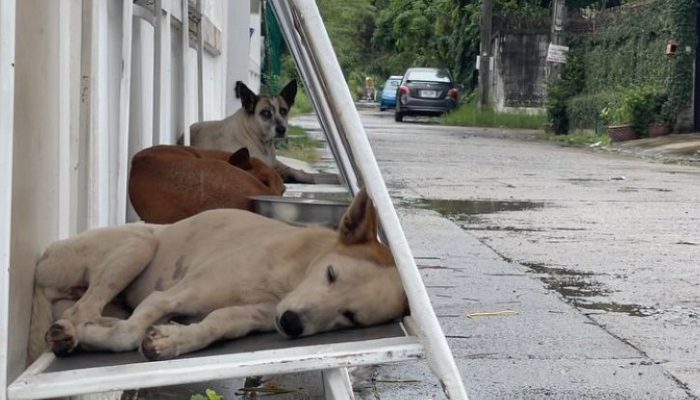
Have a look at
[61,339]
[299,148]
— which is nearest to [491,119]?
[299,148]

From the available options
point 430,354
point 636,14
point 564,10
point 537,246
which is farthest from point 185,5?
point 564,10

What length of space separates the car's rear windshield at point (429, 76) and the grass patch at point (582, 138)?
838 cm

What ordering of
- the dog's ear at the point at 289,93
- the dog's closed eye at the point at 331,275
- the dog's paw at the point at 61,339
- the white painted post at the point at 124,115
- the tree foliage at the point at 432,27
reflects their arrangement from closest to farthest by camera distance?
the dog's paw at the point at 61,339, the dog's closed eye at the point at 331,275, the white painted post at the point at 124,115, the dog's ear at the point at 289,93, the tree foliage at the point at 432,27

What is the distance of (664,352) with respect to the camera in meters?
5.34

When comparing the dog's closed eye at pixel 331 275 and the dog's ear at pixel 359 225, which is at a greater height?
the dog's ear at pixel 359 225

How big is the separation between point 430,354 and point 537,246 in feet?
20.0

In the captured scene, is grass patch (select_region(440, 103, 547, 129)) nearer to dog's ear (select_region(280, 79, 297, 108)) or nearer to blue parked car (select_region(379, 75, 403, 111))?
blue parked car (select_region(379, 75, 403, 111))

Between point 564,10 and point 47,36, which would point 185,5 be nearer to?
point 47,36

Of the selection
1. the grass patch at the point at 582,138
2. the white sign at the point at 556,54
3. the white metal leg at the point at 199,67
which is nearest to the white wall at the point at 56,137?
the white metal leg at the point at 199,67

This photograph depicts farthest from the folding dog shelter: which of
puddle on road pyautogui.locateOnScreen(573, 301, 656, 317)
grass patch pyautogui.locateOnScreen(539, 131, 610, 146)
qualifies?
grass patch pyautogui.locateOnScreen(539, 131, 610, 146)

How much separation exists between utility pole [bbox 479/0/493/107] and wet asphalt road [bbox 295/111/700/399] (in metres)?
20.7

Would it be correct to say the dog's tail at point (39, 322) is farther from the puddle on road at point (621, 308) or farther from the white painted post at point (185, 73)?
the white painted post at point (185, 73)

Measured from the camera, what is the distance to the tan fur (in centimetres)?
310

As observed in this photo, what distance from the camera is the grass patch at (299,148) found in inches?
653
